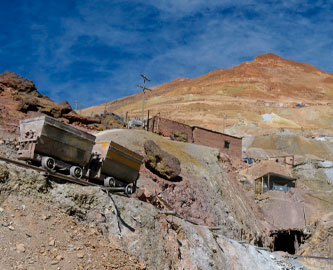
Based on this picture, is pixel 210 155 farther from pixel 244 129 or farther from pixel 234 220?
pixel 244 129

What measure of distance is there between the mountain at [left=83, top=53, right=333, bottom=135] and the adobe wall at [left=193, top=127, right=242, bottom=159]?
3204 centimetres

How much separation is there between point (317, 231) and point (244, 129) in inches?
1739

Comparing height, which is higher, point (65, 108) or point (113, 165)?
point (65, 108)

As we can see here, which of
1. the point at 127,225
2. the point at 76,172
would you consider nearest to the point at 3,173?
the point at 76,172

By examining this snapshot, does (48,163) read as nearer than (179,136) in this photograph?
Yes

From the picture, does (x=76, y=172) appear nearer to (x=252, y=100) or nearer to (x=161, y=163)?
(x=161, y=163)

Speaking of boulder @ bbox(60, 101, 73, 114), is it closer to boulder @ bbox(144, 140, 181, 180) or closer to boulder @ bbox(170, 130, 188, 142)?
boulder @ bbox(170, 130, 188, 142)

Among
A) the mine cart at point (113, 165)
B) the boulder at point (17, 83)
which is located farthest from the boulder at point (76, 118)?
the mine cart at point (113, 165)


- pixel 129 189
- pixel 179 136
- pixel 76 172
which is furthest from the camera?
pixel 179 136

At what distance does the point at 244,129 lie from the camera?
242 feet

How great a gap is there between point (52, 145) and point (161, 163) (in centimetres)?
1188

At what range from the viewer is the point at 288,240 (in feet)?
113

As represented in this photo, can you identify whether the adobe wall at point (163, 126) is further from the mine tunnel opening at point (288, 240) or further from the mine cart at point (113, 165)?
the mine cart at point (113, 165)

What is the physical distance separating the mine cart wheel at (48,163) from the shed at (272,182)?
2847 cm
